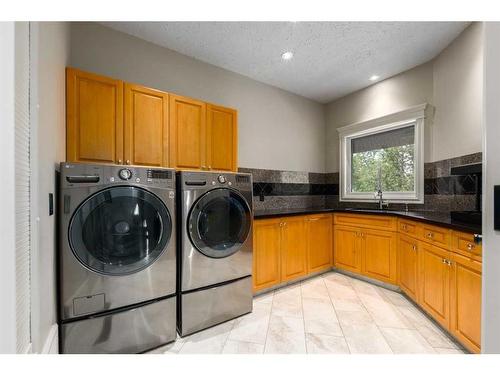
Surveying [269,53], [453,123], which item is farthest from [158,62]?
[453,123]

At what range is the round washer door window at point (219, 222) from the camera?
6.00 ft

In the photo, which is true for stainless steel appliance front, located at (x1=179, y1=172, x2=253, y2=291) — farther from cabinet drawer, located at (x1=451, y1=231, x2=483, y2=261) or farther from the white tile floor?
cabinet drawer, located at (x1=451, y1=231, x2=483, y2=261)

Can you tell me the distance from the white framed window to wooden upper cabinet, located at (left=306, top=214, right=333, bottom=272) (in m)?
0.81

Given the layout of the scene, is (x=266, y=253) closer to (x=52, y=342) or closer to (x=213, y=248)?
(x=213, y=248)

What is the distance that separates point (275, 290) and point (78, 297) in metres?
1.90

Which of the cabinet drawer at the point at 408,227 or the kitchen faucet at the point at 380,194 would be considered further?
the kitchen faucet at the point at 380,194

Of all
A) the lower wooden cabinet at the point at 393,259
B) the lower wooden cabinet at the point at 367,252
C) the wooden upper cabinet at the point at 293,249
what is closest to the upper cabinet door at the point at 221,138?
the lower wooden cabinet at the point at 393,259

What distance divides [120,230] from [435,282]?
248 centimetres

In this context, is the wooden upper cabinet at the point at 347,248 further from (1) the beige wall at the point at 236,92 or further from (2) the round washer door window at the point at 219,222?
(2) the round washer door window at the point at 219,222

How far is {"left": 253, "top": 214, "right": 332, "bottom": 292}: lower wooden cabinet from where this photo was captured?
7.93 feet

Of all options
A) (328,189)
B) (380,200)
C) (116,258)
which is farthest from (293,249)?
(116,258)

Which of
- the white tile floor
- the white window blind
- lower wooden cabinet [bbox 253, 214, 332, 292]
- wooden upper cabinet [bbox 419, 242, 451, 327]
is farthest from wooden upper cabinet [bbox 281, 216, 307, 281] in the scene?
the white window blind

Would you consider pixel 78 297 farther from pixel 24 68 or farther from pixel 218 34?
pixel 218 34

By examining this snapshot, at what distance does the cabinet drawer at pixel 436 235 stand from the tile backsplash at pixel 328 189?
2.32ft
